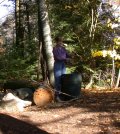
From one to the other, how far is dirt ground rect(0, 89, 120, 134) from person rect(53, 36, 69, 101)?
0.72 metres

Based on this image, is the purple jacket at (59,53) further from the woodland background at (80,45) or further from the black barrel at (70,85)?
the woodland background at (80,45)

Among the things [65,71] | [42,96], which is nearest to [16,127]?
[42,96]

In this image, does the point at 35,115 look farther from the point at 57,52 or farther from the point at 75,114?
the point at 57,52

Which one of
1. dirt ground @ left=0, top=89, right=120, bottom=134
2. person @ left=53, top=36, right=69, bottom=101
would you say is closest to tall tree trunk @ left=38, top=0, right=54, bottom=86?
person @ left=53, top=36, right=69, bottom=101

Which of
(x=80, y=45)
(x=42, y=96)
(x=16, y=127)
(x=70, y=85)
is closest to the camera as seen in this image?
(x=16, y=127)

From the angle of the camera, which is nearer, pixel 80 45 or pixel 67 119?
pixel 67 119

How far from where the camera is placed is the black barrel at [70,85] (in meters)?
11.0

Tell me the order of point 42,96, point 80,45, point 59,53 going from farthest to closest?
point 80,45
point 59,53
point 42,96

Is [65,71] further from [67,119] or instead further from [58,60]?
[67,119]

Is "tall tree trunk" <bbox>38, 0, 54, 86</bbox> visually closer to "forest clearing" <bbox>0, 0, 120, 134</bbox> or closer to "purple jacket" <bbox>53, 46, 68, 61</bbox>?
"forest clearing" <bbox>0, 0, 120, 134</bbox>

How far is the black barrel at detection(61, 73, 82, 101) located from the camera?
35.9ft

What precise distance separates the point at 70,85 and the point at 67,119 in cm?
244

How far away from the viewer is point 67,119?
8.64m

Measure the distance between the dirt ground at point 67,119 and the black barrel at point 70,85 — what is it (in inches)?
18.5
